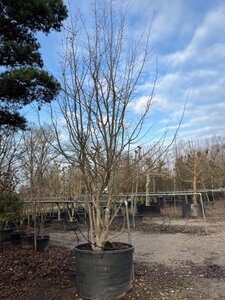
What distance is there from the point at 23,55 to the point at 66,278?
11.4 ft

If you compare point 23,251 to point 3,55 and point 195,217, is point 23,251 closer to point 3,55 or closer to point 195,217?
point 3,55

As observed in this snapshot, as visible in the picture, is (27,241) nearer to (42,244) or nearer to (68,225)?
(42,244)

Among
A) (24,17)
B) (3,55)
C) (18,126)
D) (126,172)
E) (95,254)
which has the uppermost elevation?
(24,17)

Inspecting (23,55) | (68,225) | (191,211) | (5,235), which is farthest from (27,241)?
(191,211)

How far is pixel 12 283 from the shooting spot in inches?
180

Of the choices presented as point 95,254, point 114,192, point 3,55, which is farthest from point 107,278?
point 3,55

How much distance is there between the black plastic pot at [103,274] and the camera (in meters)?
3.81

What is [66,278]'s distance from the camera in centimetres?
467

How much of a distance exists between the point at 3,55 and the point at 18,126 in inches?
46.9

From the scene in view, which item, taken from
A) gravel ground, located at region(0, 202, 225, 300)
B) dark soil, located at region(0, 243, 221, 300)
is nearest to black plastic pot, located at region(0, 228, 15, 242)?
gravel ground, located at region(0, 202, 225, 300)

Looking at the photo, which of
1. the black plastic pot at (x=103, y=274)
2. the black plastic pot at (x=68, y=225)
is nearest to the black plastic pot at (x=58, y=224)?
the black plastic pot at (x=68, y=225)

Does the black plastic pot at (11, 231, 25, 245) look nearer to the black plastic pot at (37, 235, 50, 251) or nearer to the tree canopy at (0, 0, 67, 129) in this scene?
the black plastic pot at (37, 235, 50, 251)

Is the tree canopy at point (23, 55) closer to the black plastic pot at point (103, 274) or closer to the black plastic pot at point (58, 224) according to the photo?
the black plastic pot at point (103, 274)

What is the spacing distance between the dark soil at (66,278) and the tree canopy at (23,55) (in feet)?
7.88
